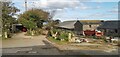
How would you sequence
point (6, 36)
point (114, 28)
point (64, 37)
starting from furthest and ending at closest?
point (114, 28) < point (6, 36) < point (64, 37)

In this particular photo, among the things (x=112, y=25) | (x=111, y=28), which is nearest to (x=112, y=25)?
(x=112, y=25)

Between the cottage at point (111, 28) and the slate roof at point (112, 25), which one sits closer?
the cottage at point (111, 28)

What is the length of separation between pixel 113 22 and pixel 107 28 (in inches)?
87.4

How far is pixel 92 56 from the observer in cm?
1459

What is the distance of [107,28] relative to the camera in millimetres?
47219

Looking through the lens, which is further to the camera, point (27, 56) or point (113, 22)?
point (113, 22)

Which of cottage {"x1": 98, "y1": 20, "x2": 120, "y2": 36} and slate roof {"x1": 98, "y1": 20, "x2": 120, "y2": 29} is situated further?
slate roof {"x1": 98, "y1": 20, "x2": 120, "y2": 29}

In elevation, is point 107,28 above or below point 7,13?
below

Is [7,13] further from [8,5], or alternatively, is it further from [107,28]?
[107,28]

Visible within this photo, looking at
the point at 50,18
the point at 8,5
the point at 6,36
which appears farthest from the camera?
the point at 50,18

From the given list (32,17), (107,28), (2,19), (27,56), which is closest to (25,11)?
(32,17)

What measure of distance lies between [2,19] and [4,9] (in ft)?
5.67

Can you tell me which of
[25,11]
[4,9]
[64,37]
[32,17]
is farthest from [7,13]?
[25,11]

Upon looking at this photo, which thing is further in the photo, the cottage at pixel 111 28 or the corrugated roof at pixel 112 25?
the corrugated roof at pixel 112 25
